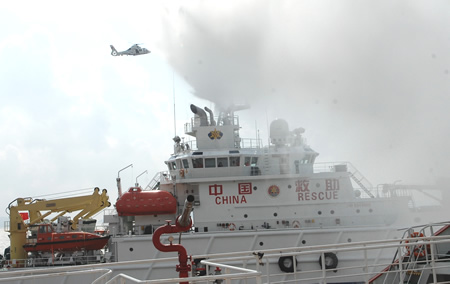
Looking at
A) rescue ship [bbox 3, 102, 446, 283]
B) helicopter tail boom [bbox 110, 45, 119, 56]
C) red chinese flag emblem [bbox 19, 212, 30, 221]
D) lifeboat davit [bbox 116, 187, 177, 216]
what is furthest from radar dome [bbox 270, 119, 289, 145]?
helicopter tail boom [bbox 110, 45, 119, 56]

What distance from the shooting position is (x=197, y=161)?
1811 cm

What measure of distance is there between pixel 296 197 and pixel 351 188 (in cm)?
201

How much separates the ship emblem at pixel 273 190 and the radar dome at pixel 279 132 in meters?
2.08

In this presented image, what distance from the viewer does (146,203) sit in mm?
17500

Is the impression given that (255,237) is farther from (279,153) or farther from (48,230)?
(48,230)

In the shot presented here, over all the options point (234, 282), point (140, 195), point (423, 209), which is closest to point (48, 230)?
point (140, 195)

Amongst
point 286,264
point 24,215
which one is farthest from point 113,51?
point 286,264

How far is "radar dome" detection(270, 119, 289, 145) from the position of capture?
62.4 ft

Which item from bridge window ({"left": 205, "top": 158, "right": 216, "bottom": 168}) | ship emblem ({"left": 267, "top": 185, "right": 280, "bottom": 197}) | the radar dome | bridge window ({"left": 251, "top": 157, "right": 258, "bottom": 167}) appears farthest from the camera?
the radar dome

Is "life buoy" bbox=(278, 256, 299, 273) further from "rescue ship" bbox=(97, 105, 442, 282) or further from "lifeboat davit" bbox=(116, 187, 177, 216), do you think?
"lifeboat davit" bbox=(116, 187, 177, 216)

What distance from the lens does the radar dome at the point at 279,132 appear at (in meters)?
19.0

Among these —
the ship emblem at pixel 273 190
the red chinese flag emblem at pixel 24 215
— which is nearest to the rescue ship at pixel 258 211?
the ship emblem at pixel 273 190

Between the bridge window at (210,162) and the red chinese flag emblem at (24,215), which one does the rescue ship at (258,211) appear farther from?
the red chinese flag emblem at (24,215)

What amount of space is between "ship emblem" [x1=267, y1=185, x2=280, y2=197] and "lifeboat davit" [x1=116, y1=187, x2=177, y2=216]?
3.35m
